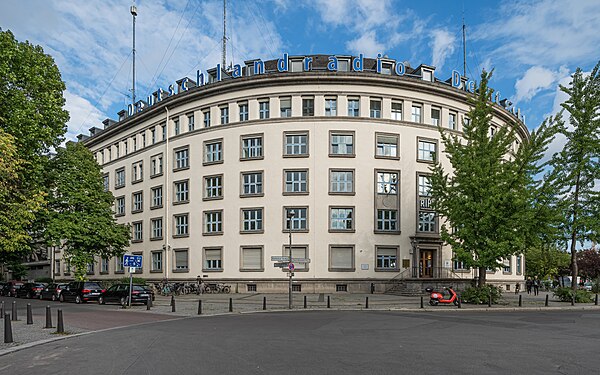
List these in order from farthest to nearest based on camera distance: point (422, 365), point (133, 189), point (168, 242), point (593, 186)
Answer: point (133, 189), point (168, 242), point (593, 186), point (422, 365)

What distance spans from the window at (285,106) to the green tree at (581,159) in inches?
799

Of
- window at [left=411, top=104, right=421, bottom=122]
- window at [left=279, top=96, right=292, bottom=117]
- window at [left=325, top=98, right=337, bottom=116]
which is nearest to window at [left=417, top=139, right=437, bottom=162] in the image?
window at [left=411, top=104, right=421, bottom=122]

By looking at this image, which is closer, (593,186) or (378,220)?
(593,186)

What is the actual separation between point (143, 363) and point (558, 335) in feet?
39.1

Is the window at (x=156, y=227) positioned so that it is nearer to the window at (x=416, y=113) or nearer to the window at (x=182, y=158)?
the window at (x=182, y=158)

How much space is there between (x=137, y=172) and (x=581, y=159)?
135 feet

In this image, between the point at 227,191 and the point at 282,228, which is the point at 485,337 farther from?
the point at 227,191

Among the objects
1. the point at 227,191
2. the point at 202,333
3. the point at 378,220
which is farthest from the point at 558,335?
the point at 227,191

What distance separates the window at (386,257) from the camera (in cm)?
3722

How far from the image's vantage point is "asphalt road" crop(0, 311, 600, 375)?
8633 mm

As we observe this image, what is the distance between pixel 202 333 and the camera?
45.1 feet

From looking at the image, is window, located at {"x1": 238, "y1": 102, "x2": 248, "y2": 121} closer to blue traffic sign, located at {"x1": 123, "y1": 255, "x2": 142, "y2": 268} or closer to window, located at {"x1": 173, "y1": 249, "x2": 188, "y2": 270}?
window, located at {"x1": 173, "y1": 249, "x2": 188, "y2": 270}

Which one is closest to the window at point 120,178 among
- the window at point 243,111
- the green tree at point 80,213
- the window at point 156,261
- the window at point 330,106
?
the window at point 156,261

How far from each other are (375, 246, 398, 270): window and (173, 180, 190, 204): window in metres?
18.2
